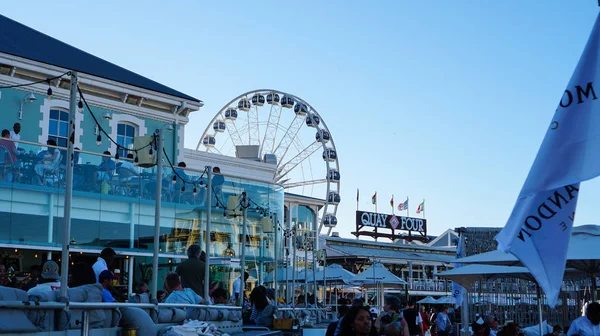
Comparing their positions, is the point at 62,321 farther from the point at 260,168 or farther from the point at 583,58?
the point at 260,168

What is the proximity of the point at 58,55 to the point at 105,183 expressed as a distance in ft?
28.7

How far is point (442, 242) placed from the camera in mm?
84312

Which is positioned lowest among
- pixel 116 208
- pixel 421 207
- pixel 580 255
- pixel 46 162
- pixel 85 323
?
pixel 85 323

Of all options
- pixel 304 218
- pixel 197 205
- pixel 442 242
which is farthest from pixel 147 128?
pixel 442 242

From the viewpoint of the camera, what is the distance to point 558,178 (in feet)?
13.2

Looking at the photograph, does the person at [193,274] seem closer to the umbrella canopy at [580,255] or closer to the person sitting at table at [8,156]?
the umbrella canopy at [580,255]

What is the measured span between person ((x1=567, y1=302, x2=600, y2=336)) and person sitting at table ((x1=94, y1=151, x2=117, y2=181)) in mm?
12190

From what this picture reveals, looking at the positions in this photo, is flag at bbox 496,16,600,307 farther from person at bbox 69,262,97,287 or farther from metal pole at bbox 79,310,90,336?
person at bbox 69,262,97,287

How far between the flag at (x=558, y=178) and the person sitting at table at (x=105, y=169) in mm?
15266

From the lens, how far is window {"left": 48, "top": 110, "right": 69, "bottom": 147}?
2441 cm

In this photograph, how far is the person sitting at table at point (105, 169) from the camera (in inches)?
737

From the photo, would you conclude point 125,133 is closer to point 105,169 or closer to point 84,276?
point 105,169

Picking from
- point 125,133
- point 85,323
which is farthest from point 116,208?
point 85,323

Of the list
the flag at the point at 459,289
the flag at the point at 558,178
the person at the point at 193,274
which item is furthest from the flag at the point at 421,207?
the flag at the point at 558,178
